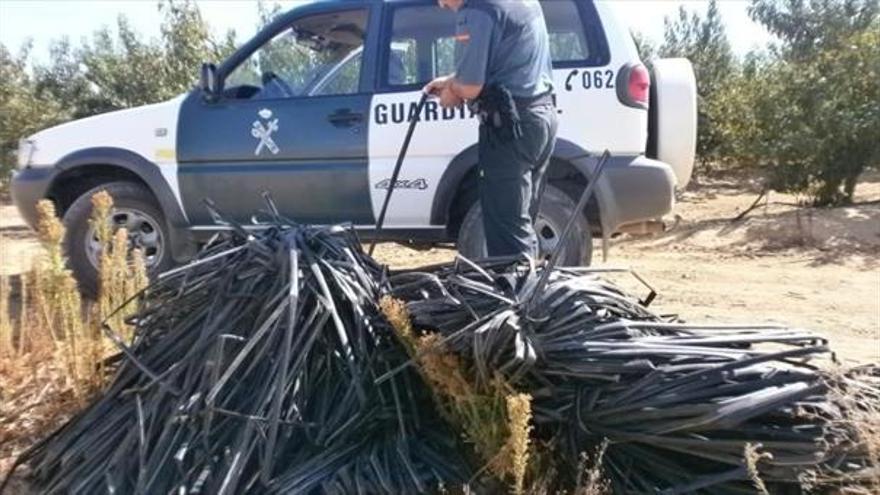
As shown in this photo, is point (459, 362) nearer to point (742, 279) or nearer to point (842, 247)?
point (742, 279)

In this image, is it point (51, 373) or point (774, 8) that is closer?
point (51, 373)

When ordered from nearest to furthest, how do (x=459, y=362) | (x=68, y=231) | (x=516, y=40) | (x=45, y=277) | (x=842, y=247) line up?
(x=459, y=362)
(x=45, y=277)
(x=516, y=40)
(x=68, y=231)
(x=842, y=247)

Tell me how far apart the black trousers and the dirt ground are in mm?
2089

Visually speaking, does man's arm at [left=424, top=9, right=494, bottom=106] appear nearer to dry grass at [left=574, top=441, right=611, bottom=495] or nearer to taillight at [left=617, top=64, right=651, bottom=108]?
dry grass at [left=574, top=441, right=611, bottom=495]

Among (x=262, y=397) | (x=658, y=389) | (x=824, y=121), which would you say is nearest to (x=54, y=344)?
(x=262, y=397)

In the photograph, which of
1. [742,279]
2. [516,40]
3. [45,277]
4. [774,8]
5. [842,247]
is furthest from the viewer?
[774,8]

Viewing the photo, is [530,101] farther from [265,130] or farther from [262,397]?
[265,130]

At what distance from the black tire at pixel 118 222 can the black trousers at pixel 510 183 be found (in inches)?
118

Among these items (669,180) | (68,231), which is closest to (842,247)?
(669,180)

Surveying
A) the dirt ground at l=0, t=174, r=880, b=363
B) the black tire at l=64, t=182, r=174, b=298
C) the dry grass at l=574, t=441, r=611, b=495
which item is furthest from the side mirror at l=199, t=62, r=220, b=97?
the dry grass at l=574, t=441, r=611, b=495

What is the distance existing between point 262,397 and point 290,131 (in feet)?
11.6

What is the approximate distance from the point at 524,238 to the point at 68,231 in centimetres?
363

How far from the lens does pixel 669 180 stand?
595 centimetres

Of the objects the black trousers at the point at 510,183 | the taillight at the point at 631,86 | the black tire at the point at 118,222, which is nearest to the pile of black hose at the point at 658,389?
the black trousers at the point at 510,183
